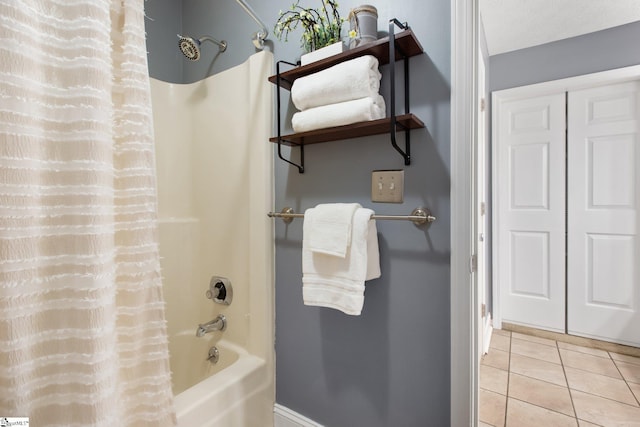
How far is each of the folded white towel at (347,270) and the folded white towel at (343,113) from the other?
0.31m

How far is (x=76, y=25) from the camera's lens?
0.71m

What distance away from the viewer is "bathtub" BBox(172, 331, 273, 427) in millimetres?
1075

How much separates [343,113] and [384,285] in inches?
24.8

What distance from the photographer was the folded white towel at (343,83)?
0.97 m

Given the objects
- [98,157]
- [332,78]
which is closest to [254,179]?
[332,78]

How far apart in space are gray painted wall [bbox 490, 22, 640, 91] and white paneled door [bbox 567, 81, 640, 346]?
18 centimetres

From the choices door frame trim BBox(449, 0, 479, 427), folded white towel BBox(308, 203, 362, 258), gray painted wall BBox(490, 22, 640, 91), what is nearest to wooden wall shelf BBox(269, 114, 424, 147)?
door frame trim BBox(449, 0, 479, 427)

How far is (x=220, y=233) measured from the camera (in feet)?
5.25

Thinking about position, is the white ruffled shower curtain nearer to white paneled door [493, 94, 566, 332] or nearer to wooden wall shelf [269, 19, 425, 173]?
wooden wall shelf [269, 19, 425, 173]

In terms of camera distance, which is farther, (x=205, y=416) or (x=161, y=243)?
(x=161, y=243)

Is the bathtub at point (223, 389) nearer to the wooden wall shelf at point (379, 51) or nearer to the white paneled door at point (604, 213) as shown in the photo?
the wooden wall shelf at point (379, 51)

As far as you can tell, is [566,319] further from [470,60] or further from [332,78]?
[332,78]

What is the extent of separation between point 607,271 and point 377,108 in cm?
252

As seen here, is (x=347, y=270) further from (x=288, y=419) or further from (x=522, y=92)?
(x=522, y=92)
